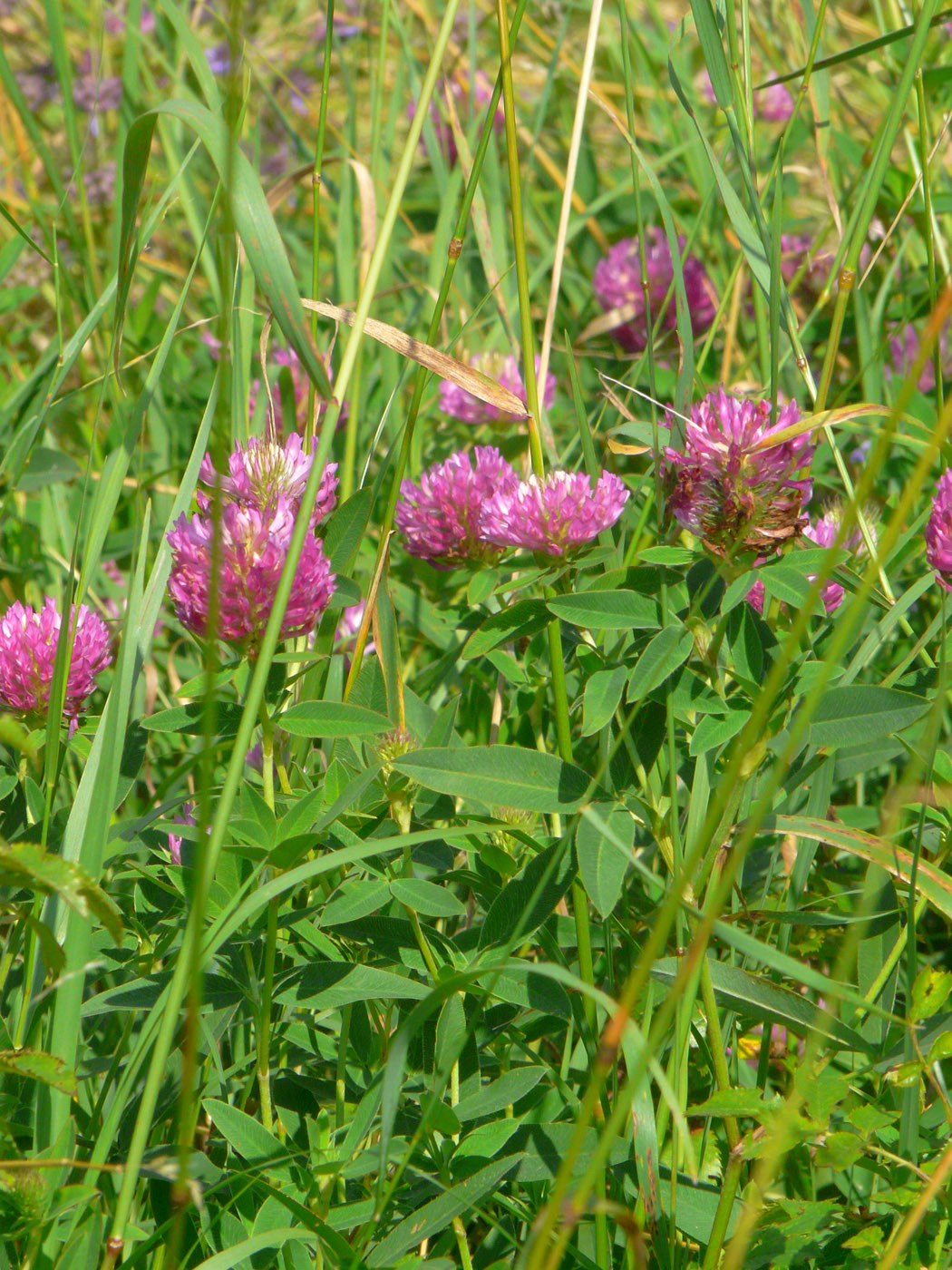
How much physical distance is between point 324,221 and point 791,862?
1.92 metres

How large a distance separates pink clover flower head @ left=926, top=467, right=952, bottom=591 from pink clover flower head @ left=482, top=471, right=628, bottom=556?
0.27 meters

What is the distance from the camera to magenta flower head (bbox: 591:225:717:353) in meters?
2.12

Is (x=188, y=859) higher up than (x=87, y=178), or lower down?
lower down

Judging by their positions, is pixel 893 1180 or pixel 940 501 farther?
pixel 940 501

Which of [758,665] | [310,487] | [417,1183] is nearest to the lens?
[310,487]

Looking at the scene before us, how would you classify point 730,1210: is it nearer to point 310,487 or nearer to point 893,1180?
point 893,1180

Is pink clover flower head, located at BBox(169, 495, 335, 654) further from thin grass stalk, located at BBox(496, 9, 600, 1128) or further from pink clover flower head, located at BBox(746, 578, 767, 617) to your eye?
pink clover flower head, located at BBox(746, 578, 767, 617)

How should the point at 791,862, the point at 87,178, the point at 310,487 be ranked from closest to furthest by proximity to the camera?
1. the point at 310,487
2. the point at 791,862
3. the point at 87,178

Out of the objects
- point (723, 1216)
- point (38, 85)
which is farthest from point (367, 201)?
point (38, 85)

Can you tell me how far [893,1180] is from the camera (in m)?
0.90

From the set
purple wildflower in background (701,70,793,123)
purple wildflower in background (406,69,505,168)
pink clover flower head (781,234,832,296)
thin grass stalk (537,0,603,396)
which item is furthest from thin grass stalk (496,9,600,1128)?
purple wildflower in background (701,70,793,123)

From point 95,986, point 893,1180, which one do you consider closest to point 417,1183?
point 893,1180

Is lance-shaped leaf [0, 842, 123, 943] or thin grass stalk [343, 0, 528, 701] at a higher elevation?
thin grass stalk [343, 0, 528, 701]

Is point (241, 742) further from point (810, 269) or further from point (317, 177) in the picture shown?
point (810, 269)
